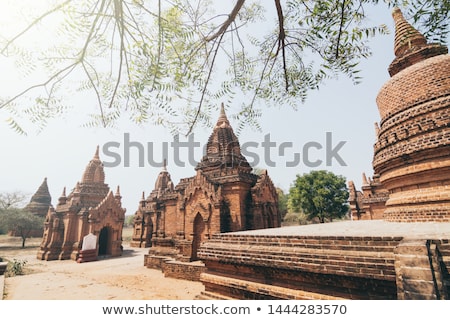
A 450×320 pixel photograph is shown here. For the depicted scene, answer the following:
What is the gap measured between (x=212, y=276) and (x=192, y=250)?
7803mm

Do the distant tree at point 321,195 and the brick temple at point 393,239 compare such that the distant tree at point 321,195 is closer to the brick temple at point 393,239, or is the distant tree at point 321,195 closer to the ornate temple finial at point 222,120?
the ornate temple finial at point 222,120

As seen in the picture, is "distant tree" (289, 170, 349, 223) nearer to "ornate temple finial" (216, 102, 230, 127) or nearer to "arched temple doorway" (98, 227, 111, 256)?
"ornate temple finial" (216, 102, 230, 127)

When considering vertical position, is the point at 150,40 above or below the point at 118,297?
above

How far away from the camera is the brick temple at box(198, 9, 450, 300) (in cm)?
339

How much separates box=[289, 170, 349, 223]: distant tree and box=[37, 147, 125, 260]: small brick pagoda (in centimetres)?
2282

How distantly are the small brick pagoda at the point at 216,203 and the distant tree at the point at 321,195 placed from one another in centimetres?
1798

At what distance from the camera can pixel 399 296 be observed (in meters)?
3.19

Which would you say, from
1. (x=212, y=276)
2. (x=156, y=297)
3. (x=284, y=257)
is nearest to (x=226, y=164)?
(x=156, y=297)

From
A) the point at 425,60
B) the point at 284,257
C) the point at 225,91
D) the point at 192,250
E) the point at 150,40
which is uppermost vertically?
the point at 425,60

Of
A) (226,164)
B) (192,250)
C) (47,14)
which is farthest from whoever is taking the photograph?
(226,164)

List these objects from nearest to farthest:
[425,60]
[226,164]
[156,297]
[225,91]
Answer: [225,91] → [425,60] → [156,297] → [226,164]

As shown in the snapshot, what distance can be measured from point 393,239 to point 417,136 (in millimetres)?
5196

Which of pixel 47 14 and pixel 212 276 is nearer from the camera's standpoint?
pixel 47 14

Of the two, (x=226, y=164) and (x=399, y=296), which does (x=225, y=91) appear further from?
(x=226, y=164)
